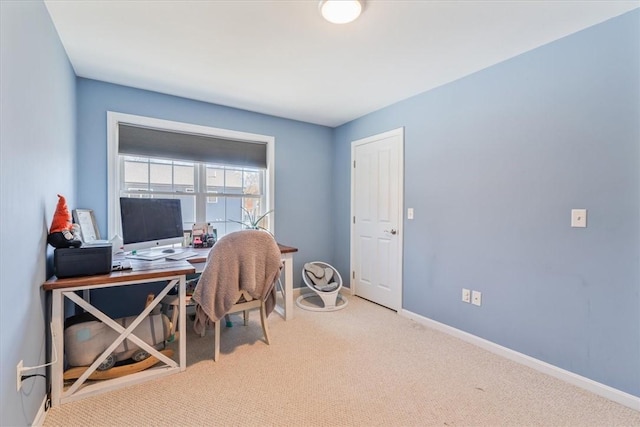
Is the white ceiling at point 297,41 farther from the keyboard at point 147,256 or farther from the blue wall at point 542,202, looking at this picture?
the keyboard at point 147,256

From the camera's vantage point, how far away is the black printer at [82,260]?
5.56ft

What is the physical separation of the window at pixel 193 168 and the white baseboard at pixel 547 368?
A: 7.58 ft

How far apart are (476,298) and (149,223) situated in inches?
112

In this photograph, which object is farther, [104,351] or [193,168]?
[193,168]

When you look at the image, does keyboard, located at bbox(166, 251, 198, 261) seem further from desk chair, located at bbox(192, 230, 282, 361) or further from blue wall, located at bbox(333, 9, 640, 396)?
blue wall, located at bbox(333, 9, 640, 396)

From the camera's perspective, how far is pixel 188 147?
312cm

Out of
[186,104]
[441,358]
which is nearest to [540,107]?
[441,358]

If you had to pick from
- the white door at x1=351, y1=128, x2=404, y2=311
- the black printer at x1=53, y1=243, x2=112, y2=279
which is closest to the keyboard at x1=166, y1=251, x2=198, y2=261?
the black printer at x1=53, y1=243, x2=112, y2=279

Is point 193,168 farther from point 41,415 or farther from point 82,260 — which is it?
point 41,415

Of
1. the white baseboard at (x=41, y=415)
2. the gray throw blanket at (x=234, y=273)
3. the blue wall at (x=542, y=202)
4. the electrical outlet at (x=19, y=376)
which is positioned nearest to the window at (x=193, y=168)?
the gray throw blanket at (x=234, y=273)

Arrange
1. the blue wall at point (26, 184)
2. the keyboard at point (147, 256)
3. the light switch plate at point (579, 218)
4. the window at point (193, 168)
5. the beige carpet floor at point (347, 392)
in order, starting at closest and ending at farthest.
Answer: the blue wall at point (26, 184)
the beige carpet floor at point (347, 392)
the light switch plate at point (579, 218)
the keyboard at point (147, 256)
the window at point (193, 168)

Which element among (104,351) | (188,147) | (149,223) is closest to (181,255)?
(149,223)

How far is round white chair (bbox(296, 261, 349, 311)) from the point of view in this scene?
11.0 feet

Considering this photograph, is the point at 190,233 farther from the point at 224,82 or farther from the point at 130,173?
the point at 224,82
